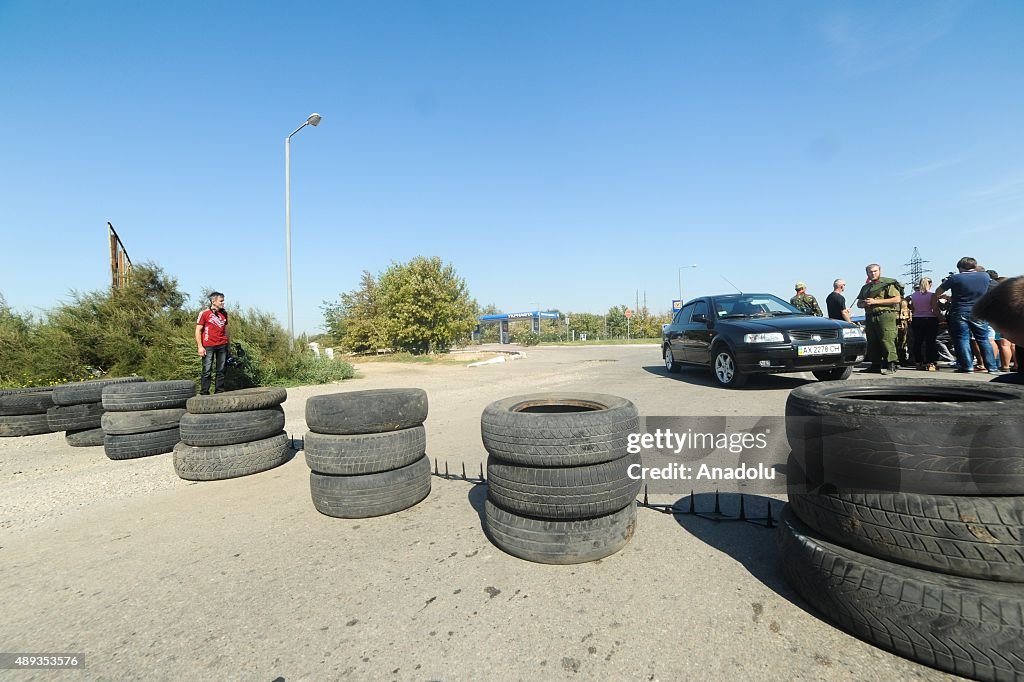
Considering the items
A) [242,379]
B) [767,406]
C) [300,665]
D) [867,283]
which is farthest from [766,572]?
[242,379]

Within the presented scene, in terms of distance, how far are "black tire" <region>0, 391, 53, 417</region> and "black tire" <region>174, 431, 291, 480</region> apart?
458cm

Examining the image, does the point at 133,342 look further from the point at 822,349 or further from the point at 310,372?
the point at 822,349

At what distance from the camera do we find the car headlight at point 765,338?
6.69m

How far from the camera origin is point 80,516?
11.3 ft

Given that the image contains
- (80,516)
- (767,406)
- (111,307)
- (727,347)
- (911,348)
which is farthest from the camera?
(111,307)

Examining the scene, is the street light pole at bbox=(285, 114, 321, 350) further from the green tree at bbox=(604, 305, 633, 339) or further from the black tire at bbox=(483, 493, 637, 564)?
the green tree at bbox=(604, 305, 633, 339)

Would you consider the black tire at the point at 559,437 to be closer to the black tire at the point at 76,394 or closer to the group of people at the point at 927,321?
the black tire at the point at 76,394

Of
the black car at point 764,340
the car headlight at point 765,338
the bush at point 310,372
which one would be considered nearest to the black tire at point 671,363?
the black car at point 764,340

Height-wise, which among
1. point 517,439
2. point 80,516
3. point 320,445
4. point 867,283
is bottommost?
point 80,516

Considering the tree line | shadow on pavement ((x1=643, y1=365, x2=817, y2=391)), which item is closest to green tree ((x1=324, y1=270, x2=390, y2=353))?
the tree line

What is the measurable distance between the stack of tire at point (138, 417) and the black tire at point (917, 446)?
6140 mm

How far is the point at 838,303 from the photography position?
9289 millimetres

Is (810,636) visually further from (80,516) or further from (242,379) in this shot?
(242,379)

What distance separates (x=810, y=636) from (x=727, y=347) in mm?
6330
